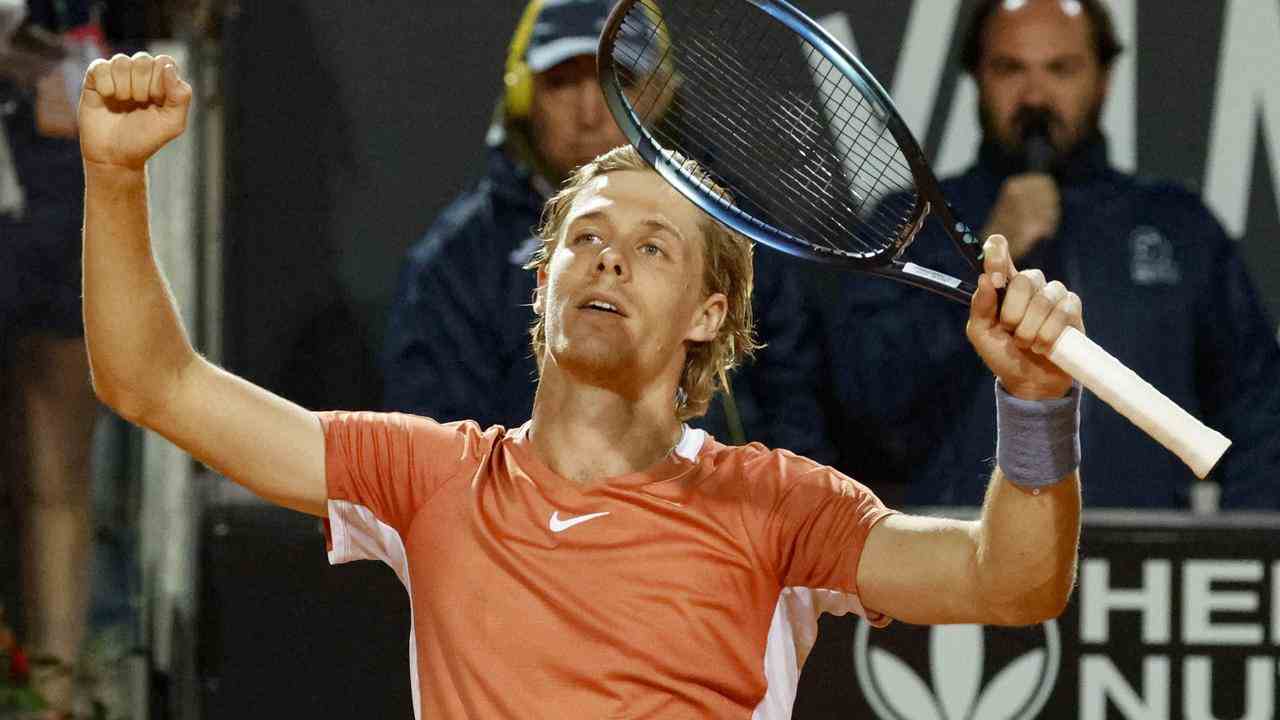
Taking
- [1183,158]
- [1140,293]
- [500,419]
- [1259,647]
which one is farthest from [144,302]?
[1183,158]

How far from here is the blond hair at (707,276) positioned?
3029mm

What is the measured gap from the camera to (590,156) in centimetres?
465

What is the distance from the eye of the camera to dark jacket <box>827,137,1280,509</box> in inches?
187

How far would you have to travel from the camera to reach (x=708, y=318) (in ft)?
10.0

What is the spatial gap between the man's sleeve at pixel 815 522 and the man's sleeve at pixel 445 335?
67.4 inches

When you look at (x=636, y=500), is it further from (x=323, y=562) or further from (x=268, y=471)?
(x=323, y=562)

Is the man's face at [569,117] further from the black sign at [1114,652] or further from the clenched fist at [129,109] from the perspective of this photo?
the clenched fist at [129,109]

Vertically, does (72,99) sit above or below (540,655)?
above

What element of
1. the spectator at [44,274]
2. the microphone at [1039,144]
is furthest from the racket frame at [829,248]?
the spectator at [44,274]

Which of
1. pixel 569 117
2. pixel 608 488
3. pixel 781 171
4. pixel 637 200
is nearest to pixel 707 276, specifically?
pixel 637 200

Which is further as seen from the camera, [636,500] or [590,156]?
[590,156]

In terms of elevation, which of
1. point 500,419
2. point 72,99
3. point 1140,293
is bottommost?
point 500,419

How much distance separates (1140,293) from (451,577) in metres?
2.70

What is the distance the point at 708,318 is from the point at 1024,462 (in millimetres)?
796
